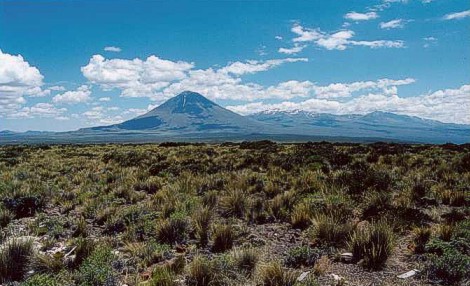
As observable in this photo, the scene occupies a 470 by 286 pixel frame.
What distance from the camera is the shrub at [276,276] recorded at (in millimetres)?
6504

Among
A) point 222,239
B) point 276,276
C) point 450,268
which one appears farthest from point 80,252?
point 450,268

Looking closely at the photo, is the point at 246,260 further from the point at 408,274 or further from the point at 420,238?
the point at 420,238

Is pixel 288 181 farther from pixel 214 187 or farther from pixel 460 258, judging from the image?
pixel 460 258

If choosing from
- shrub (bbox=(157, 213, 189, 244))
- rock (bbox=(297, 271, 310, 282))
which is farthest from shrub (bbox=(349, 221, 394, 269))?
shrub (bbox=(157, 213, 189, 244))

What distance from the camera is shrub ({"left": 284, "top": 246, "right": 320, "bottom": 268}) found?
7766 mm

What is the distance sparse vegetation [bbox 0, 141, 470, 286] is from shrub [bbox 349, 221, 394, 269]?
0.07 feet

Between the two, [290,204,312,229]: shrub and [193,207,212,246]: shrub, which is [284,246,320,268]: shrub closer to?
[193,207,212,246]: shrub

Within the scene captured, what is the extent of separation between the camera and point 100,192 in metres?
15.7

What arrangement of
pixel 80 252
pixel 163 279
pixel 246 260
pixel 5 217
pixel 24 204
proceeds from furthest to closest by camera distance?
pixel 24 204, pixel 5 217, pixel 80 252, pixel 246 260, pixel 163 279

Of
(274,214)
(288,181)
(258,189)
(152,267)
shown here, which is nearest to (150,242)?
(152,267)

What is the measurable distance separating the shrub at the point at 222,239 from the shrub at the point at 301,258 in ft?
5.32

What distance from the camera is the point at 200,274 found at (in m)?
6.92

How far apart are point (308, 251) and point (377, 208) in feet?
13.9

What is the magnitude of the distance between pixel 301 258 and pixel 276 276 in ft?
4.54
